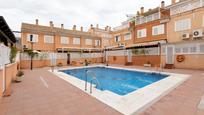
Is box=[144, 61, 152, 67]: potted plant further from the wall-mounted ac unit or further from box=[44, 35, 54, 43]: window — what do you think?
box=[44, 35, 54, 43]: window

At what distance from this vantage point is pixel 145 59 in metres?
20.0

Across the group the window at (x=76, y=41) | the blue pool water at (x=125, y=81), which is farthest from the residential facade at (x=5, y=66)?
the window at (x=76, y=41)

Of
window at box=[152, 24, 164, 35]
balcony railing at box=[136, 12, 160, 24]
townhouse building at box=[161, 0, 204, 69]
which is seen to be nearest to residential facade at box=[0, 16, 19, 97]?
townhouse building at box=[161, 0, 204, 69]

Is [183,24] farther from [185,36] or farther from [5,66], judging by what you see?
[5,66]

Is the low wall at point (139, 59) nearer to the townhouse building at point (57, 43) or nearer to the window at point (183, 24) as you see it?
the townhouse building at point (57, 43)

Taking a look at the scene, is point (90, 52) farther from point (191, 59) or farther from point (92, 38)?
point (191, 59)

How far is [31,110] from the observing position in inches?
164

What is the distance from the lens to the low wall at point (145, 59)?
18.4 metres

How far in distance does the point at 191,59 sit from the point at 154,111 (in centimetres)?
1371

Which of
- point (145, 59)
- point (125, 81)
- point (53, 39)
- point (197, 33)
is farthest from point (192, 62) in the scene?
point (53, 39)

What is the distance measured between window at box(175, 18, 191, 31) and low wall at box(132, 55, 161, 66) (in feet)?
15.6

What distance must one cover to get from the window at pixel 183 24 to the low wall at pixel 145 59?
4.76 meters

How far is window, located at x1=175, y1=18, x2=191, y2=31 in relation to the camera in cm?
1650

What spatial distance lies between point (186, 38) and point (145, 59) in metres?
6.17
